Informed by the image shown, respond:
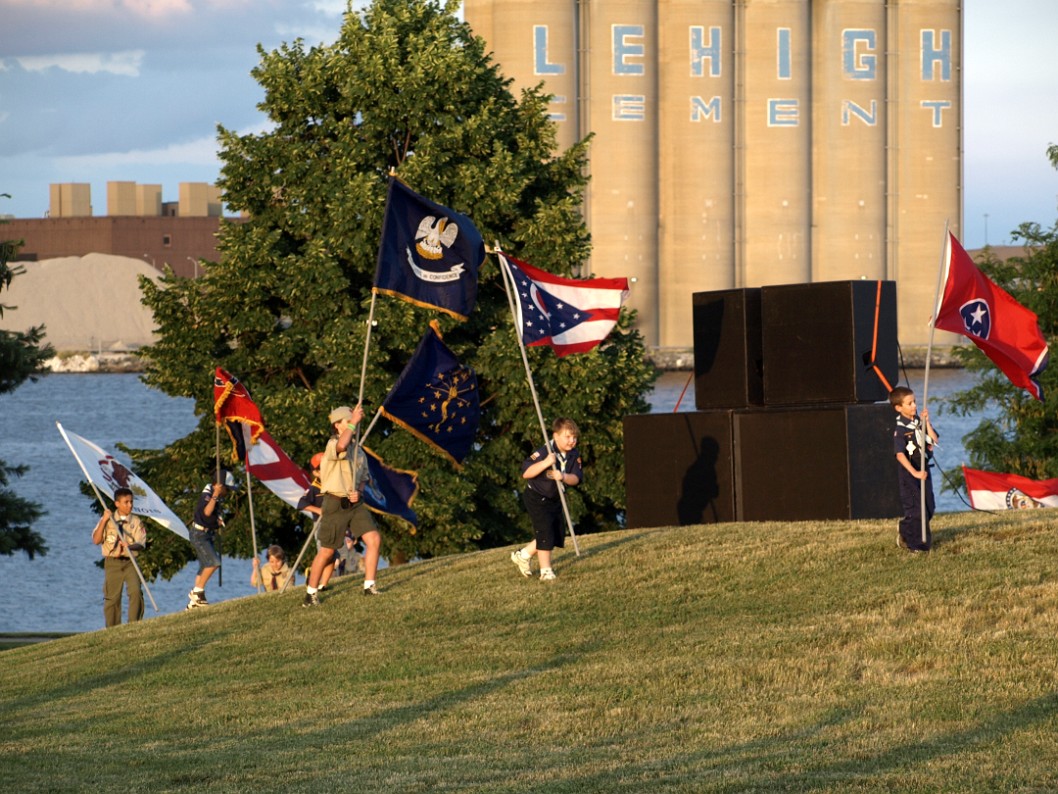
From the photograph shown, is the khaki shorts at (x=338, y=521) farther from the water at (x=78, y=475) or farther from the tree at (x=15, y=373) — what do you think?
the water at (x=78, y=475)

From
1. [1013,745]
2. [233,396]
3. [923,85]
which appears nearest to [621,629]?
[1013,745]

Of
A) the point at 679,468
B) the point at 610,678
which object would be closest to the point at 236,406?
the point at 679,468

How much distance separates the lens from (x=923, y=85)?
115 m

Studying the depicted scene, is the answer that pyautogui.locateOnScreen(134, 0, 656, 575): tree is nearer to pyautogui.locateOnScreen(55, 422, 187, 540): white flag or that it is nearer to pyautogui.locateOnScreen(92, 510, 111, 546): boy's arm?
pyautogui.locateOnScreen(55, 422, 187, 540): white flag

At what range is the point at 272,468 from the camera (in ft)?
86.7

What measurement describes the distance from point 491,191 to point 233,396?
9210 mm

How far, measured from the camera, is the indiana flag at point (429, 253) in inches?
796

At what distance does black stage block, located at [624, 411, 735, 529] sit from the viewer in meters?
22.8

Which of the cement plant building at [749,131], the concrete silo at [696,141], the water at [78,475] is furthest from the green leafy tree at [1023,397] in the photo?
the concrete silo at [696,141]

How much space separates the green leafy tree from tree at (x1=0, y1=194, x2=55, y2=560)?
2192 cm

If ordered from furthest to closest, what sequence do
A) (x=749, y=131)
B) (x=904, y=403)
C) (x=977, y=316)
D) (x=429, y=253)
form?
(x=749, y=131) < (x=429, y=253) < (x=977, y=316) < (x=904, y=403)

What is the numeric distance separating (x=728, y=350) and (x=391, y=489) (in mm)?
4819

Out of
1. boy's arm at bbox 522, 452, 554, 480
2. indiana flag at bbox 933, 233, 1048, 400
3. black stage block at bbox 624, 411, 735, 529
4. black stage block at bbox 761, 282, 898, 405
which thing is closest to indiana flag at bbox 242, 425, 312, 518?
black stage block at bbox 624, 411, 735, 529

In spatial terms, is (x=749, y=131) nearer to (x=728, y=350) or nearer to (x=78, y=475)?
(x=78, y=475)
